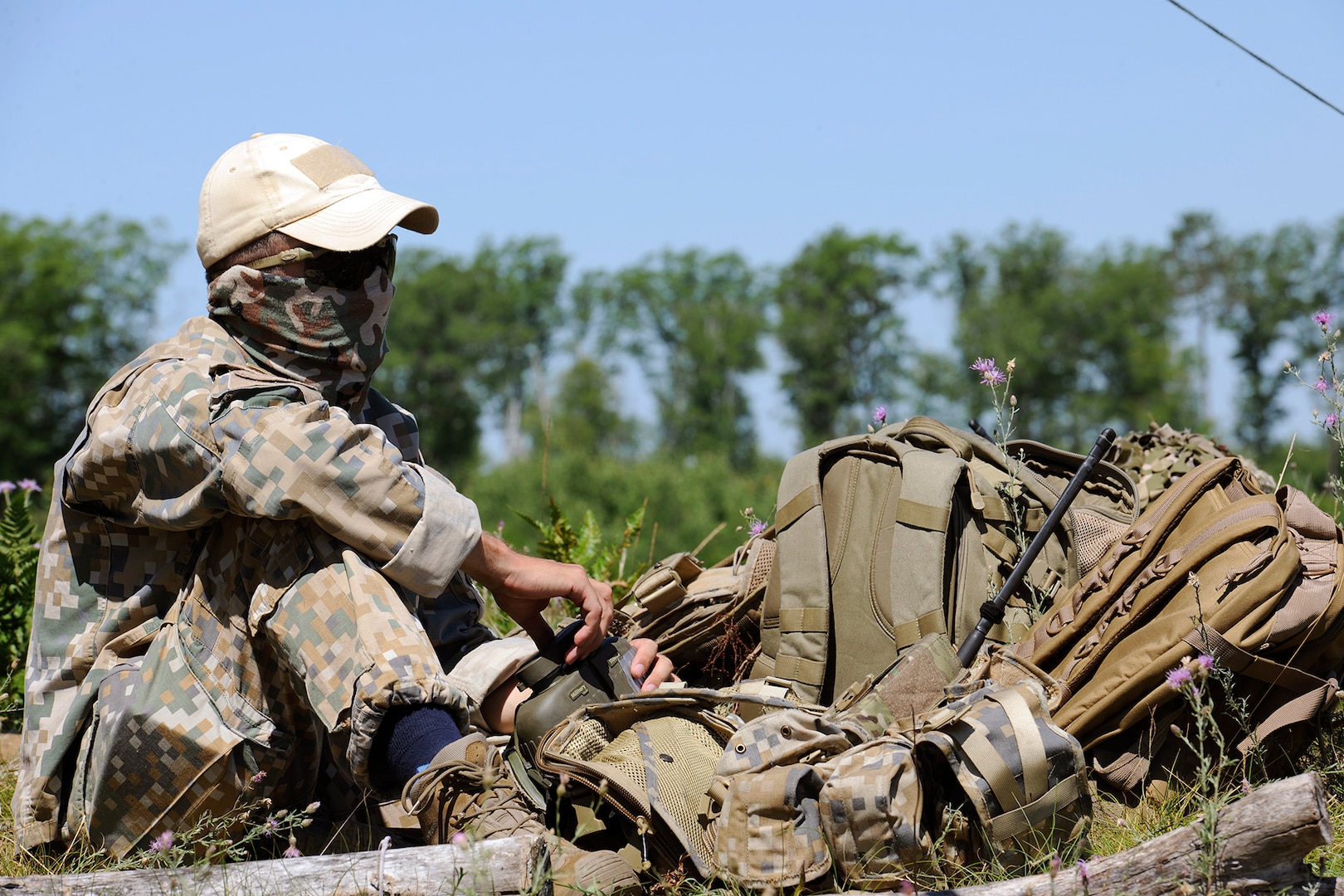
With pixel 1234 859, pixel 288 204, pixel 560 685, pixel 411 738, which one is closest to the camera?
pixel 1234 859

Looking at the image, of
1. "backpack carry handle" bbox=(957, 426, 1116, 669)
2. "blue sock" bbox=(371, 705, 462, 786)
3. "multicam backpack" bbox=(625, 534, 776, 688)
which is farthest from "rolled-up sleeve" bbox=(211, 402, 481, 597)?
"backpack carry handle" bbox=(957, 426, 1116, 669)

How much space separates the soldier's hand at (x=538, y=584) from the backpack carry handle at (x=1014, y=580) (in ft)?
3.67

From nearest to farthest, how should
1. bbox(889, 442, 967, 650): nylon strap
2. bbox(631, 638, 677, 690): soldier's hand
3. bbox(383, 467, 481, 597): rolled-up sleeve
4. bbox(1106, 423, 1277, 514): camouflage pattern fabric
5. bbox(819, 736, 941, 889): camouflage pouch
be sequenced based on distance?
bbox(819, 736, 941, 889): camouflage pouch → bbox(383, 467, 481, 597): rolled-up sleeve → bbox(631, 638, 677, 690): soldier's hand → bbox(889, 442, 967, 650): nylon strap → bbox(1106, 423, 1277, 514): camouflage pattern fabric

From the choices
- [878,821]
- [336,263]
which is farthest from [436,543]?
[878,821]

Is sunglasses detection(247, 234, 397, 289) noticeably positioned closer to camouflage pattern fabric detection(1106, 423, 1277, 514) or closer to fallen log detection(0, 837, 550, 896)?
fallen log detection(0, 837, 550, 896)

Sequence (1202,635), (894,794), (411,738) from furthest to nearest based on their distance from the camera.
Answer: (1202,635) < (411,738) < (894,794)

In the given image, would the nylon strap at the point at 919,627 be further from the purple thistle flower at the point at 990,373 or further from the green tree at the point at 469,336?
the green tree at the point at 469,336

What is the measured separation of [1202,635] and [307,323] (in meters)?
2.57

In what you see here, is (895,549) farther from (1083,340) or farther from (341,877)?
(1083,340)

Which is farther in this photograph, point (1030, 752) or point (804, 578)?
point (804, 578)

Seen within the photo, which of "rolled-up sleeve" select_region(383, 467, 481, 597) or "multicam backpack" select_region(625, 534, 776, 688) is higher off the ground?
"rolled-up sleeve" select_region(383, 467, 481, 597)

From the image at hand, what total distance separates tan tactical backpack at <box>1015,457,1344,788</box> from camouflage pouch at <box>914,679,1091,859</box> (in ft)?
1.31

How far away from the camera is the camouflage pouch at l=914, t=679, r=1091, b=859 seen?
280cm

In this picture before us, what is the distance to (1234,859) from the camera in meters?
2.46
